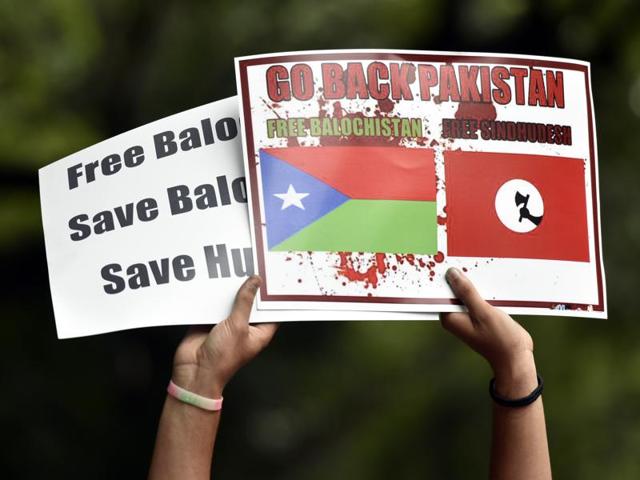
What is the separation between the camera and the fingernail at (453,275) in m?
0.93

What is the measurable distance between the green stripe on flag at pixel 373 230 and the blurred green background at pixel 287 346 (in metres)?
1.03

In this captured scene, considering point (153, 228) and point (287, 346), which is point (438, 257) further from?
point (287, 346)

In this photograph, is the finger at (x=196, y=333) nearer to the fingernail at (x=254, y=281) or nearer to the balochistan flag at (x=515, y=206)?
the fingernail at (x=254, y=281)

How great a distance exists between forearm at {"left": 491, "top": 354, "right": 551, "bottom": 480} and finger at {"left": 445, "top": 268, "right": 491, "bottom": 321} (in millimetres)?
64

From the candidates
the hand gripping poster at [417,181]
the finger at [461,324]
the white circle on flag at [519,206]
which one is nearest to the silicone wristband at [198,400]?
the hand gripping poster at [417,181]

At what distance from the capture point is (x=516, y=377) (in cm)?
92

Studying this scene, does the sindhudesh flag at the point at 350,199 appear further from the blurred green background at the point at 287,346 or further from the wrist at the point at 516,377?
the blurred green background at the point at 287,346

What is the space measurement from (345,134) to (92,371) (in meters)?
1.28

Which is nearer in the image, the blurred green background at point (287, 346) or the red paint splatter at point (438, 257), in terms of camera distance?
the red paint splatter at point (438, 257)

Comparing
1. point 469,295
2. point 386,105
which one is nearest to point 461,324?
point 469,295

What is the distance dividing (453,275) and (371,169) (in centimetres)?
14

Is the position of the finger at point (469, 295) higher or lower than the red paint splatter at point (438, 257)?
lower

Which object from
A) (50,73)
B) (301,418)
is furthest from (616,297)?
(50,73)

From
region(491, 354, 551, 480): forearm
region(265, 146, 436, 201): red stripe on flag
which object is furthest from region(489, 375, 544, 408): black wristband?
region(265, 146, 436, 201): red stripe on flag
